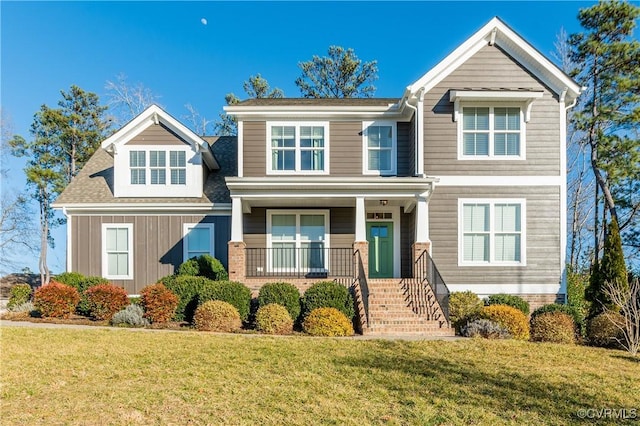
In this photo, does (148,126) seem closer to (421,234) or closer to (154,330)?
(154,330)

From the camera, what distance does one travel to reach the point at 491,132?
14.1m

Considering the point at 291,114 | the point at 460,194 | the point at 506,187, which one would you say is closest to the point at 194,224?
the point at 291,114

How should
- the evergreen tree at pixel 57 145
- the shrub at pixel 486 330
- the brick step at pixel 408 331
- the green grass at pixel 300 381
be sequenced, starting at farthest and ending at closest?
1. the evergreen tree at pixel 57 145
2. the brick step at pixel 408 331
3. the shrub at pixel 486 330
4. the green grass at pixel 300 381

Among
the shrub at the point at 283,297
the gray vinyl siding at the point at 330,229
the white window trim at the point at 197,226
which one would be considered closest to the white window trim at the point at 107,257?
the white window trim at the point at 197,226

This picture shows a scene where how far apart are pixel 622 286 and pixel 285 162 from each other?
35.9 feet

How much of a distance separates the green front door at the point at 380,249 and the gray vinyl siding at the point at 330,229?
70cm

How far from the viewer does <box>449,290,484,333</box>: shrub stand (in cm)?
1173

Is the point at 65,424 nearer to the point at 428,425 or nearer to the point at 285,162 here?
the point at 428,425

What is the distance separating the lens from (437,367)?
303 inches

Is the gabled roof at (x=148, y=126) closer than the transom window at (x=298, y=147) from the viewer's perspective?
Yes

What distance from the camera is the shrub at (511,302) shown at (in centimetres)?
1257

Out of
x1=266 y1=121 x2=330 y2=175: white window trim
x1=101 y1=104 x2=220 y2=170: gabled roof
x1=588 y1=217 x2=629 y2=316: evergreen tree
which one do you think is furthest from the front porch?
x1=588 y1=217 x2=629 y2=316: evergreen tree

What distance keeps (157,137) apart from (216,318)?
26.1 ft

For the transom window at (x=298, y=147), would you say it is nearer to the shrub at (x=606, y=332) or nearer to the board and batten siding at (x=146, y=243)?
the board and batten siding at (x=146, y=243)
